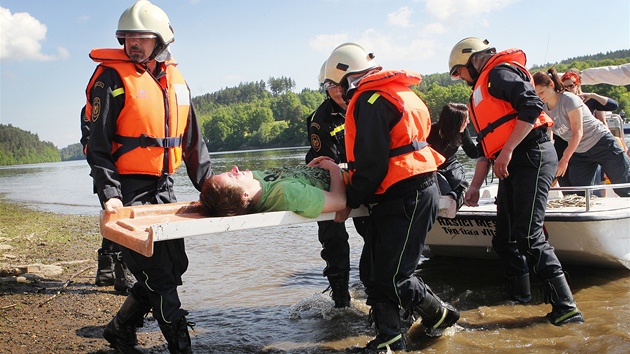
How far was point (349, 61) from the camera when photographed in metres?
4.38

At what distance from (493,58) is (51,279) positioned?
5.78 meters

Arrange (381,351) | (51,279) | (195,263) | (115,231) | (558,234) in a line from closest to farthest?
1. (115,231)
2. (381,351)
3. (558,234)
4. (51,279)
5. (195,263)

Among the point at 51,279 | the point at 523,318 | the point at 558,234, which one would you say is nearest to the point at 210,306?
the point at 51,279

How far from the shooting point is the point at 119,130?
13.6 feet

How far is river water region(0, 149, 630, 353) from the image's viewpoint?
14.8ft

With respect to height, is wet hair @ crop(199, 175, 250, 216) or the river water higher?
wet hair @ crop(199, 175, 250, 216)

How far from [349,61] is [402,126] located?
0.81 metres

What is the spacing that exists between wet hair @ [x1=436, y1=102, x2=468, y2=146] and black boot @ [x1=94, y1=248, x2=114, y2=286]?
4074mm

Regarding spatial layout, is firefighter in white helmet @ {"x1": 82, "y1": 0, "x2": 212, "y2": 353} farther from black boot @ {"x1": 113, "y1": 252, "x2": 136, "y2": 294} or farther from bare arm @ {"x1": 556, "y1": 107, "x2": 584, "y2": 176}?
bare arm @ {"x1": 556, "y1": 107, "x2": 584, "y2": 176}

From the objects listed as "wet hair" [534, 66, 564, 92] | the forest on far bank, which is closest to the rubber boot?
"wet hair" [534, 66, 564, 92]

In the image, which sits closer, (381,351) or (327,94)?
(381,351)

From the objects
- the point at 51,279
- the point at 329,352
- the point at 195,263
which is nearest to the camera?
the point at 329,352

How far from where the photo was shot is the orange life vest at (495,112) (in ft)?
15.8

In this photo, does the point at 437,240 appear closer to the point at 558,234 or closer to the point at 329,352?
the point at 558,234
